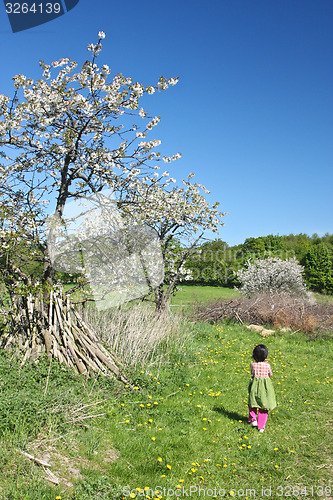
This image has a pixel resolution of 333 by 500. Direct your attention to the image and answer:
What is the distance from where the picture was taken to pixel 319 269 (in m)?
34.3

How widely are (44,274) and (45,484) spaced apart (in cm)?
379

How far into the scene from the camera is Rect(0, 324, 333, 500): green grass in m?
3.30

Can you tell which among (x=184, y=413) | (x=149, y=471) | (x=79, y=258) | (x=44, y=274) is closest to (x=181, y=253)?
(x=79, y=258)

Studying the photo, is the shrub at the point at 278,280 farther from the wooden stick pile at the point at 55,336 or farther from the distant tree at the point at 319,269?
the distant tree at the point at 319,269

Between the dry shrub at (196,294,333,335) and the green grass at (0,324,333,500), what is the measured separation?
15.2 feet

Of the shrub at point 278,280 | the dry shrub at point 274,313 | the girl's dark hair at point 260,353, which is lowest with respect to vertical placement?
the dry shrub at point 274,313

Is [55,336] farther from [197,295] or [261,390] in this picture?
[197,295]

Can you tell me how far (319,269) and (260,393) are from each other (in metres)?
32.6

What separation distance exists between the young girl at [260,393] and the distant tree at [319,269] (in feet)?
103

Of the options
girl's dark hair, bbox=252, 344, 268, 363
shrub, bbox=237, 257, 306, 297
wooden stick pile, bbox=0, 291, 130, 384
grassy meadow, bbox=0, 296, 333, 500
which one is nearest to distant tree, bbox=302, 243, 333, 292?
shrub, bbox=237, 257, 306, 297

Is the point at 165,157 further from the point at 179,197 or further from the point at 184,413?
the point at 184,413

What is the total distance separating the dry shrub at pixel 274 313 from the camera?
10.8 metres

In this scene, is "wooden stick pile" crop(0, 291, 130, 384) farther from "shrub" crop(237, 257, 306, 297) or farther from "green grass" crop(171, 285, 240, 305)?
"shrub" crop(237, 257, 306, 297)

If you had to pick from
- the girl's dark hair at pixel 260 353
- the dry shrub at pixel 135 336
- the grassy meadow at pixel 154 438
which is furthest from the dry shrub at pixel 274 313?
the girl's dark hair at pixel 260 353
